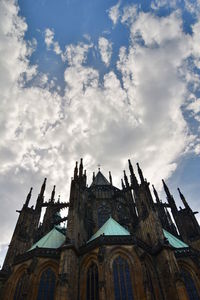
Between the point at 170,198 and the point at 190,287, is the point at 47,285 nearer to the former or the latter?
the point at 190,287

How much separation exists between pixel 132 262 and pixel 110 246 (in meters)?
2.31

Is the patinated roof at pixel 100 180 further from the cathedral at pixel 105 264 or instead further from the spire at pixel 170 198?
the cathedral at pixel 105 264

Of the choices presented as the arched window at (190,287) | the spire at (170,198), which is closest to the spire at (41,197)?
the spire at (170,198)

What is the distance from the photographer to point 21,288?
17672 millimetres

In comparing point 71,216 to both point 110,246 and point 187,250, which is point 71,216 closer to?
point 110,246

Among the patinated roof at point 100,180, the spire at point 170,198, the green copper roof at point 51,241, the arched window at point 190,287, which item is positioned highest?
the patinated roof at point 100,180

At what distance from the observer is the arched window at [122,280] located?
15805 millimetres

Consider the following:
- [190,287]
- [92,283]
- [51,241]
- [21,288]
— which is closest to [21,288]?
[21,288]

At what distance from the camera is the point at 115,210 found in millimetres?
31203

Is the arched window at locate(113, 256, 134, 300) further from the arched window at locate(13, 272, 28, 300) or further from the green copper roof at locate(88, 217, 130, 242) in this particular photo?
the arched window at locate(13, 272, 28, 300)

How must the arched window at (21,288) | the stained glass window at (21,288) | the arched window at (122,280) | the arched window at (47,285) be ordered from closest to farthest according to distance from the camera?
the arched window at (122,280), the arched window at (21,288), the stained glass window at (21,288), the arched window at (47,285)

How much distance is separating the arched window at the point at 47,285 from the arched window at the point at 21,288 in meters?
1.36

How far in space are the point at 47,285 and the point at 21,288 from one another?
7.35 ft

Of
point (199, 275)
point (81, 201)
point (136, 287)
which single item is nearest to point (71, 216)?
point (81, 201)
